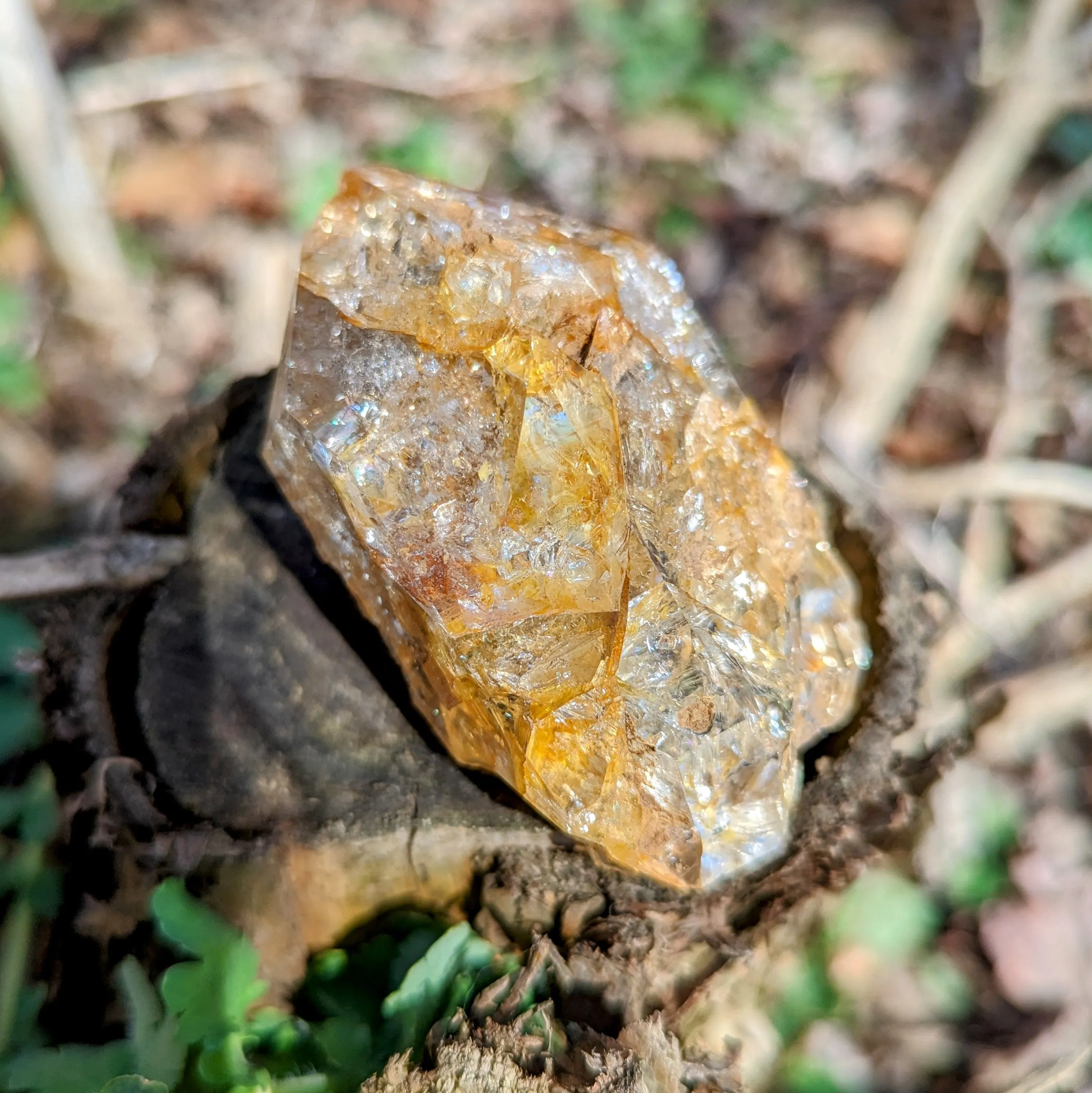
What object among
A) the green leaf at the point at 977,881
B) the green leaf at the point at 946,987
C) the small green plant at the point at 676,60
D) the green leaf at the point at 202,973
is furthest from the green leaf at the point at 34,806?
the small green plant at the point at 676,60

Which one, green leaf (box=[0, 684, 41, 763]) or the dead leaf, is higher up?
the dead leaf

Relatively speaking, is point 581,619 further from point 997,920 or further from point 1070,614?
point 1070,614

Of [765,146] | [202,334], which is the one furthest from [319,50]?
[765,146]

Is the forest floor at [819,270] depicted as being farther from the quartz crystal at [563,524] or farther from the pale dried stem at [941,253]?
the quartz crystal at [563,524]

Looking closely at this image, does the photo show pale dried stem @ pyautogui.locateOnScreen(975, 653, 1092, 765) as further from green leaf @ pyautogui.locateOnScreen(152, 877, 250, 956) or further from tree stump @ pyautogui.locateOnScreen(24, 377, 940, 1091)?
green leaf @ pyautogui.locateOnScreen(152, 877, 250, 956)

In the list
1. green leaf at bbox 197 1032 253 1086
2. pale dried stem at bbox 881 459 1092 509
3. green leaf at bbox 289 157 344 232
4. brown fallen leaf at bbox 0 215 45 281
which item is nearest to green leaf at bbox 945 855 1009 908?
pale dried stem at bbox 881 459 1092 509
